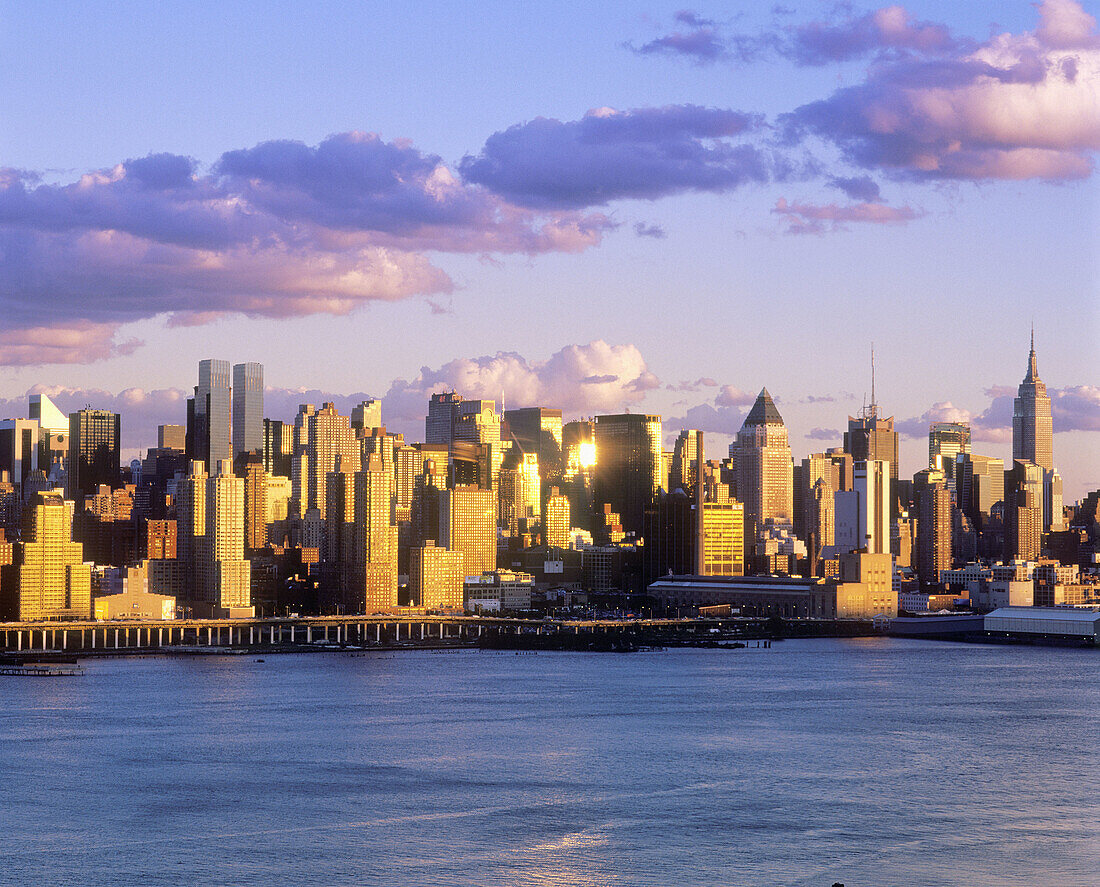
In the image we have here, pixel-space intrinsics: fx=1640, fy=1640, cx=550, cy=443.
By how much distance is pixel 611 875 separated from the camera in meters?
27.4

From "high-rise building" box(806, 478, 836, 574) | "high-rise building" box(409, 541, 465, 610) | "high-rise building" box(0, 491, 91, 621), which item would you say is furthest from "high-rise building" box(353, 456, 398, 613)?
"high-rise building" box(806, 478, 836, 574)

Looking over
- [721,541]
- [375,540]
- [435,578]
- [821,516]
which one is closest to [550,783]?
[375,540]

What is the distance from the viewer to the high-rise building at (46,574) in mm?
95812

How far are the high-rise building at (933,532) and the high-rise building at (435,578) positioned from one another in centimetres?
5330

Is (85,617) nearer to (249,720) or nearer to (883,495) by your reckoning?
(249,720)

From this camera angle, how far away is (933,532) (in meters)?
159

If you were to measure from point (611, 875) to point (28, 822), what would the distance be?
11974 mm

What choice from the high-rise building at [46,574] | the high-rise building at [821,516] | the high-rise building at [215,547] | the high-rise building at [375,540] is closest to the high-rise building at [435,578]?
the high-rise building at [375,540]

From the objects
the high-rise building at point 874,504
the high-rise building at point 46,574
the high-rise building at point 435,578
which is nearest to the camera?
the high-rise building at point 46,574

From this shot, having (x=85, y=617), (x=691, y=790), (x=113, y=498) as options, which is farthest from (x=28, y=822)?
(x=113, y=498)

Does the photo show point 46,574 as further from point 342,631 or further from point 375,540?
point 375,540

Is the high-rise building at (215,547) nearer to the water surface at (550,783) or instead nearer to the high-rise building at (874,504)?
the water surface at (550,783)

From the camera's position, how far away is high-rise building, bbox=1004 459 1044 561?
16050 cm

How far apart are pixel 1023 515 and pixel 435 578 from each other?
68.9 m
